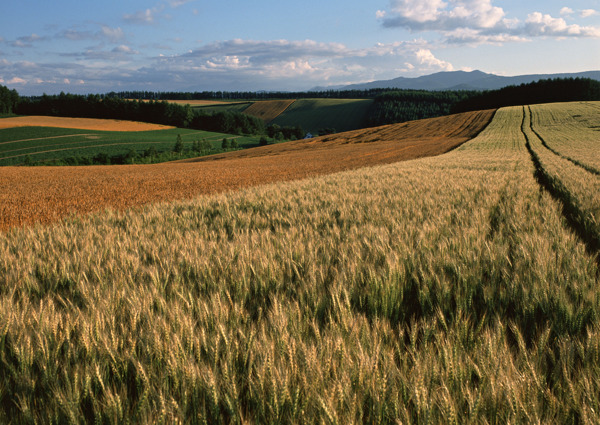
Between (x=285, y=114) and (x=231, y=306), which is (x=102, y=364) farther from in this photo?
(x=285, y=114)

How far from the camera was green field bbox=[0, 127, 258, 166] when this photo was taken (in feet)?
163

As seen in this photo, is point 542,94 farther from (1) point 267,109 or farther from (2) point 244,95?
(2) point 244,95

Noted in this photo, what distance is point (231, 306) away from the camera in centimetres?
185

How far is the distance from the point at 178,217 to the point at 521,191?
642 cm

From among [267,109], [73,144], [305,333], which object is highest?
[267,109]

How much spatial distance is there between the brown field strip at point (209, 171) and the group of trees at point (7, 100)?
84.0m

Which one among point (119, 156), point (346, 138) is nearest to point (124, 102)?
point (119, 156)

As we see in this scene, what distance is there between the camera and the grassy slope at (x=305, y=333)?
101 cm

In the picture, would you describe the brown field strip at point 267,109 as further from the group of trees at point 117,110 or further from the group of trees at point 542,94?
the group of trees at point 542,94

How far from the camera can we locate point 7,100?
93.9 meters

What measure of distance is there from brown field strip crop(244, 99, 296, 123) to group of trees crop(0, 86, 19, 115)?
72984mm

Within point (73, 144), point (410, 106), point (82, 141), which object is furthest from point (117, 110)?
point (410, 106)

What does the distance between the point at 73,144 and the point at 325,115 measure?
86.0 meters

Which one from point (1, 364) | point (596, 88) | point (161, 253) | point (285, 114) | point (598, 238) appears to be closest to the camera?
point (1, 364)
